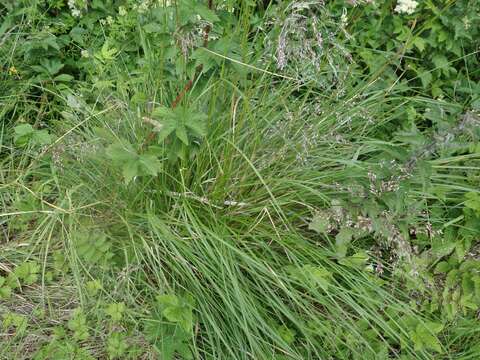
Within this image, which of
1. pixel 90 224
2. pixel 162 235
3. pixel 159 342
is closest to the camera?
pixel 159 342

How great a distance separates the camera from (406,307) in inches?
75.4

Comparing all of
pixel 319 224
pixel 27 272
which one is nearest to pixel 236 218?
pixel 319 224

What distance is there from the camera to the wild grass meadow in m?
1.83

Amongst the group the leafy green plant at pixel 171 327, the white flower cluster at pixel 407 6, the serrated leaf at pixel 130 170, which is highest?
the white flower cluster at pixel 407 6

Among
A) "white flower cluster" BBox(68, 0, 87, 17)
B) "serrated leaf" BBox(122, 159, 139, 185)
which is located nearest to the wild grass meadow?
"serrated leaf" BBox(122, 159, 139, 185)

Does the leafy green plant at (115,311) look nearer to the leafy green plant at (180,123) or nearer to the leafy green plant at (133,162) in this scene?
the leafy green plant at (133,162)

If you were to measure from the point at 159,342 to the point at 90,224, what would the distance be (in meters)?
0.57

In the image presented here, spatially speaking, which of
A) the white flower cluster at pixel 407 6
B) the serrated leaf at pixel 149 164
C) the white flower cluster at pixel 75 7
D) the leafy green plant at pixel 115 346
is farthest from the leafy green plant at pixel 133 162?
the white flower cluster at pixel 407 6

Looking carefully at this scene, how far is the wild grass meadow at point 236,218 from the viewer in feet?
6.01

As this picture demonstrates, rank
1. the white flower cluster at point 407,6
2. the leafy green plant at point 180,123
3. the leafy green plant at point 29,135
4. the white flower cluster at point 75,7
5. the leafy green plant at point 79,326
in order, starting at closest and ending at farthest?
the leafy green plant at point 180,123 → the leafy green plant at point 79,326 → the leafy green plant at point 29,135 → the white flower cluster at point 407,6 → the white flower cluster at point 75,7

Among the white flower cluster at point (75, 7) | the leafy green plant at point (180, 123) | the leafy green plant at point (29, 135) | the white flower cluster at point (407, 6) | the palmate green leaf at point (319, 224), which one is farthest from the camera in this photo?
the white flower cluster at point (75, 7)

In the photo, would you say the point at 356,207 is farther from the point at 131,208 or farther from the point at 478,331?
the point at 131,208

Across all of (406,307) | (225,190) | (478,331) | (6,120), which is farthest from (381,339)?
(6,120)

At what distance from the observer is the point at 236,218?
2.07 m
